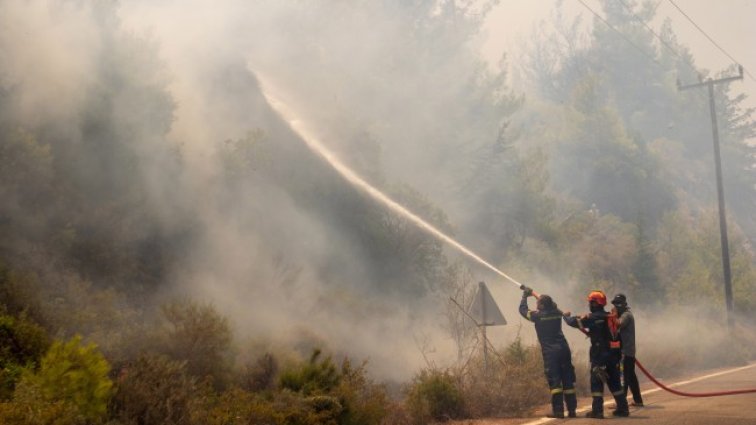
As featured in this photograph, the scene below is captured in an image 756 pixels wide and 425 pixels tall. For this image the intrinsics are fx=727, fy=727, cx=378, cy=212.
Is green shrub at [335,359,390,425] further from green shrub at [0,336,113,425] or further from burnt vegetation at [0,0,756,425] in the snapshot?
green shrub at [0,336,113,425]

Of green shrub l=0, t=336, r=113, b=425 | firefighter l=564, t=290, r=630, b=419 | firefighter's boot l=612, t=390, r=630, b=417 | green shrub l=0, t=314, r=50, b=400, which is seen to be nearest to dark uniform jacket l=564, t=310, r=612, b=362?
firefighter l=564, t=290, r=630, b=419

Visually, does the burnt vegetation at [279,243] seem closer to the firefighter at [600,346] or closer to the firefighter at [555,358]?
the firefighter at [555,358]

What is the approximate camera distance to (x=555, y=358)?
10.1 m

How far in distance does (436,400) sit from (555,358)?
1.76 metres

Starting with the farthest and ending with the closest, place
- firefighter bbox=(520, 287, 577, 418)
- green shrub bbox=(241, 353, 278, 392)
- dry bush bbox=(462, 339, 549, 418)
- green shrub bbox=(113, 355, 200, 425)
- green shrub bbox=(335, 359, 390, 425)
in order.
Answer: green shrub bbox=(241, 353, 278, 392)
dry bush bbox=(462, 339, 549, 418)
firefighter bbox=(520, 287, 577, 418)
green shrub bbox=(335, 359, 390, 425)
green shrub bbox=(113, 355, 200, 425)

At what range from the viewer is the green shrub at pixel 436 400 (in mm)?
9805

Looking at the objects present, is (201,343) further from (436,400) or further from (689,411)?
(689,411)

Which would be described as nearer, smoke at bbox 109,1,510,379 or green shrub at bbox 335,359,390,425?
green shrub at bbox 335,359,390,425

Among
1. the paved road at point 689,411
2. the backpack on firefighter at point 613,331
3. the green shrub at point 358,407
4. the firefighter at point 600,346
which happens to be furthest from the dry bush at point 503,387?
the green shrub at point 358,407

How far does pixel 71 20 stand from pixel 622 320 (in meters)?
12.3

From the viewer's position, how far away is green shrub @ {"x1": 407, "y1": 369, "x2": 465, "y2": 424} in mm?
9805

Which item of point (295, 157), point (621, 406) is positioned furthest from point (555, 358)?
point (295, 157)

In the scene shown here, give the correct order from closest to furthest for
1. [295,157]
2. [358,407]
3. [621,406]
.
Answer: [358,407] → [621,406] → [295,157]

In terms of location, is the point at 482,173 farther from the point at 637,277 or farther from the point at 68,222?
the point at 68,222
